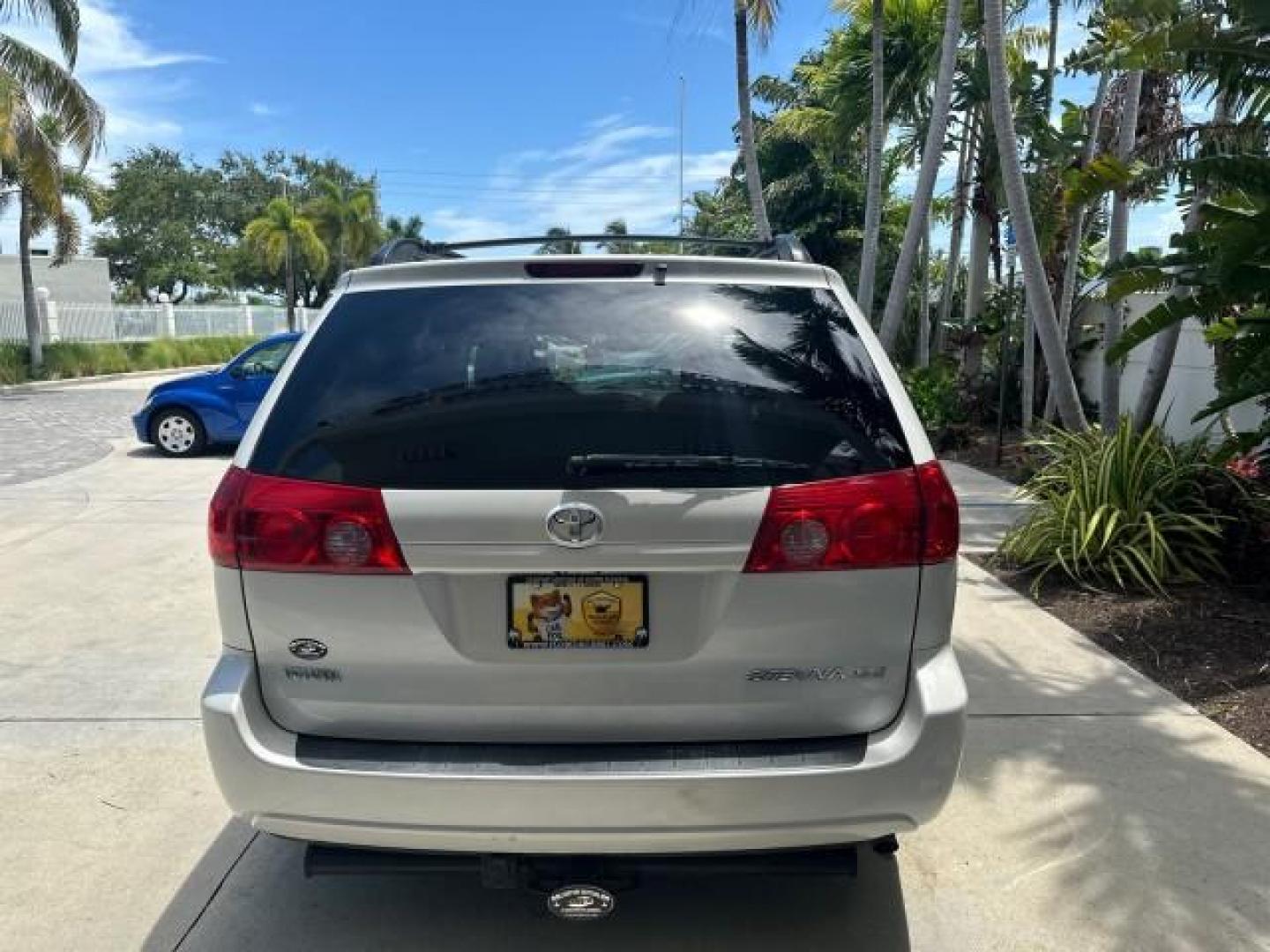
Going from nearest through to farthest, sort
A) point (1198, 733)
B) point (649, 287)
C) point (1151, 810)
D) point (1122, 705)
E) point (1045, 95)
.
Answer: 1. point (649, 287)
2. point (1151, 810)
3. point (1198, 733)
4. point (1122, 705)
5. point (1045, 95)

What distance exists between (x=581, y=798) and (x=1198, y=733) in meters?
3.09

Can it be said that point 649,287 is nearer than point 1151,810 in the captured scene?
Yes

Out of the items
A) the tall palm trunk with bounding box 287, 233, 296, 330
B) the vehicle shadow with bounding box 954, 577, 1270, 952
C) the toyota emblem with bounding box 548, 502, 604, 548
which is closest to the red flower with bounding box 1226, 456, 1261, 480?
the vehicle shadow with bounding box 954, 577, 1270, 952

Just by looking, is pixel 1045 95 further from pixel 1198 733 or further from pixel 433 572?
pixel 433 572

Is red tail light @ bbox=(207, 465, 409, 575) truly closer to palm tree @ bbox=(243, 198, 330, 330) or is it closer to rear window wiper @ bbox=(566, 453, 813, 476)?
rear window wiper @ bbox=(566, 453, 813, 476)

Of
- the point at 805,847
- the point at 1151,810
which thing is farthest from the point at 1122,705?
the point at 805,847

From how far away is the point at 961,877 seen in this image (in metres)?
3.14

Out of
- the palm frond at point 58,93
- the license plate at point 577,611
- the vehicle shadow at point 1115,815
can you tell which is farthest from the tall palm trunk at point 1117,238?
the palm frond at point 58,93

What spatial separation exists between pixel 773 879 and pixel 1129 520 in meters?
4.30

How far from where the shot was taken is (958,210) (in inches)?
591

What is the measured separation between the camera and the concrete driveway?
2.89 meters

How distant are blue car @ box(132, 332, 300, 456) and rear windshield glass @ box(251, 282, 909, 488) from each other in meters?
10.2

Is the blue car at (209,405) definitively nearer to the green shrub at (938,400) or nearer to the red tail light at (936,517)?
the green shrub at (938,400)

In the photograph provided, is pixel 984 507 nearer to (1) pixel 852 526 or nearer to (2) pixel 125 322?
(1) pixel 852 526
